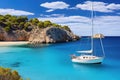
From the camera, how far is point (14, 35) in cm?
7706

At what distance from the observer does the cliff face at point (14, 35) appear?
75.4m

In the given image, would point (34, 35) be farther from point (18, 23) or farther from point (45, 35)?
point (18, 23)

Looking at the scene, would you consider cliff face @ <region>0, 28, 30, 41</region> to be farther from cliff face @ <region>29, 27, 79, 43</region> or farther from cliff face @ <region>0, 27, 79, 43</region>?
cliff face @ <region>29, 27, 79, 43</region>

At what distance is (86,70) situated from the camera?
88.3 ft

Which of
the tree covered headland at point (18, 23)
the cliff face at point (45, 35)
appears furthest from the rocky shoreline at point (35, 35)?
the tree covered headland at point (18, 23)

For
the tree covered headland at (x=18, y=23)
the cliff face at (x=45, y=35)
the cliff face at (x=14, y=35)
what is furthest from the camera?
the tree covered headland at (x=18, y=23)

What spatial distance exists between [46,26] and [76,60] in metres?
52.6

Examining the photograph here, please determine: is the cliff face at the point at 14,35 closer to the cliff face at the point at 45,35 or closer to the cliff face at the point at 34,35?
the cliff face at the point at 34,35

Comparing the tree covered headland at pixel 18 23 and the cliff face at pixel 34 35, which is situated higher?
the tree covered headland at pixel 18 23

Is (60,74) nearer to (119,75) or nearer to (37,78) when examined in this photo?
(37,78)

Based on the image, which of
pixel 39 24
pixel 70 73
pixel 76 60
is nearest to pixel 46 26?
pixel 39 24

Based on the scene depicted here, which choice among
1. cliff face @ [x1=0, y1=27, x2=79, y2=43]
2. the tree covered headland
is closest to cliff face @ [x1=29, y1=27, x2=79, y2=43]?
cliff face @ [x1=0, y1=27, x2=79, y2=43]

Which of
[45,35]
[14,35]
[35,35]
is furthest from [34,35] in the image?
[14,35]

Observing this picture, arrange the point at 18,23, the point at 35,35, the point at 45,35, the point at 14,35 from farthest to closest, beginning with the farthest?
the point at 18,23 → the point at 14,35 → the point at 35,35 → the point at 45,35
